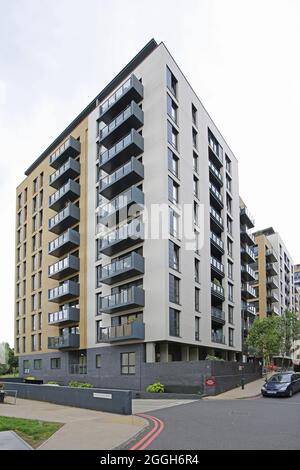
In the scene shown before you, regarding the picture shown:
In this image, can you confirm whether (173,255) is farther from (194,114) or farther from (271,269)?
(271,269)

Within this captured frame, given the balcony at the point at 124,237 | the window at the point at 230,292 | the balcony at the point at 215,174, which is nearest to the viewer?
the balcony at the point at 124,237

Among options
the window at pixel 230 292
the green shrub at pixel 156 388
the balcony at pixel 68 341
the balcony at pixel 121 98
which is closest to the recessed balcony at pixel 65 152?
the balcony at pixel 121 98

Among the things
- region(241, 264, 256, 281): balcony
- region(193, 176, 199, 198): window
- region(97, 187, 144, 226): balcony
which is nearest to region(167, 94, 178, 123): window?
region(193, 176, 199, 198): window

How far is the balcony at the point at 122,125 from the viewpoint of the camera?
128 feet

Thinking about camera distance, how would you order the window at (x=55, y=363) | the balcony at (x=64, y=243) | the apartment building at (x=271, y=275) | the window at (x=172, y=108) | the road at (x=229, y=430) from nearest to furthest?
the road at (x=229, y=430), the window at (x=172, y=108), the balcony at (x=64, y=243), the window at (x=55, y=363), the apartment building at (x=271, y=275)

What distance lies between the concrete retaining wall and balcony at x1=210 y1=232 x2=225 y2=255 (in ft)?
74.8

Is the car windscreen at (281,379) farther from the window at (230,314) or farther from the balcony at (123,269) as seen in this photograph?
the window at (230,314)

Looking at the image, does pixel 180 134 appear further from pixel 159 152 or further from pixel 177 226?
pixel 177 226

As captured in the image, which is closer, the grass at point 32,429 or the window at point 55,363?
the grass at point 32,429

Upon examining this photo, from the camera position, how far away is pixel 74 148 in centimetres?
4703

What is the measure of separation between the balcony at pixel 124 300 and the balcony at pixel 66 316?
543cm

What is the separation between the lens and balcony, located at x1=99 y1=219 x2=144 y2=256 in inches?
1437

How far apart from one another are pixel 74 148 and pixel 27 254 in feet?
49.8

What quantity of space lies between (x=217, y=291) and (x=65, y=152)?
20.3 metres
